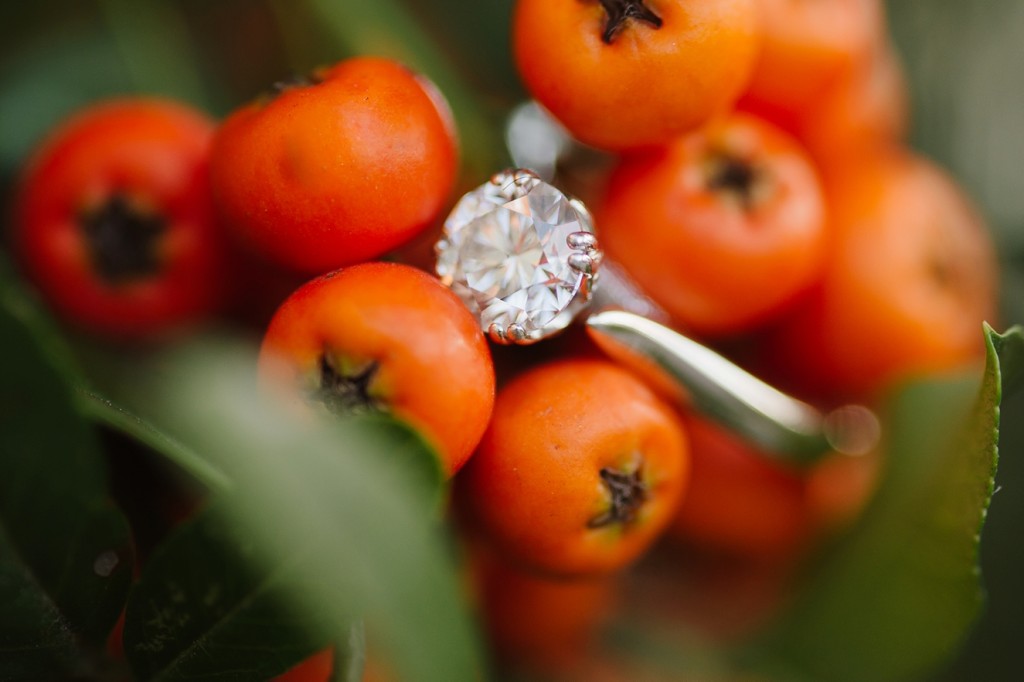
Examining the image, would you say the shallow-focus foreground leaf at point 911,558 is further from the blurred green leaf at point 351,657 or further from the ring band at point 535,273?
the blurred green leaf at point 351,657

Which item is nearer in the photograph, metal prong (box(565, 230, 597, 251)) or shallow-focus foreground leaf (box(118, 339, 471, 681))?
shallow-focus foreground leaf (box(118, 339, 471, 681))

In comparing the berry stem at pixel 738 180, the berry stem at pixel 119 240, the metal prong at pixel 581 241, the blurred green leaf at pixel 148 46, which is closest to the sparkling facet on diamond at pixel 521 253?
the metal prong at pixel 581 241

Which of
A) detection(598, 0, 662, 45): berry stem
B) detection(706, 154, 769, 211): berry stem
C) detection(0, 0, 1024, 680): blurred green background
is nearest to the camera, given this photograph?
detection(598, 0, 662, 45): berry stem

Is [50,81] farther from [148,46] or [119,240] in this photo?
[119,240]

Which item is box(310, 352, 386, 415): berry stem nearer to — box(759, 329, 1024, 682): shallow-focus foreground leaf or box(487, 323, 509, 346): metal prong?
box(487, 323, 509, 346): metal prong

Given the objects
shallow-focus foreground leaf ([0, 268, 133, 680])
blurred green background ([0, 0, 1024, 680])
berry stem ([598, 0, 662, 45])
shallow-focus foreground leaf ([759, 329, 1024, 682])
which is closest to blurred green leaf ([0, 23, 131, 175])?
blurred green background ([0, 0, 1024, 680])

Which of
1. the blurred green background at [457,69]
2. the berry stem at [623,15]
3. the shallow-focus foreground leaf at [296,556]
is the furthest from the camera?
the blurred green background at [457,69]

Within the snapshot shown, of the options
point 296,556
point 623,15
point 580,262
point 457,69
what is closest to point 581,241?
point 580,262
